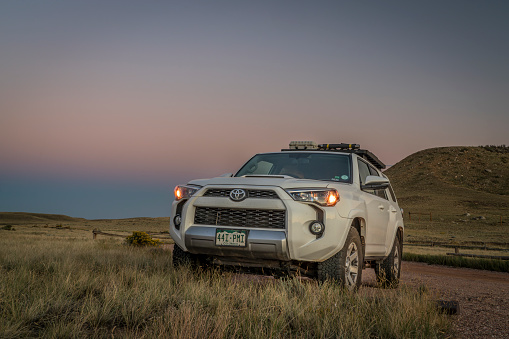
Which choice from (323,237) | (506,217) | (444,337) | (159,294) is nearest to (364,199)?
(323,237)

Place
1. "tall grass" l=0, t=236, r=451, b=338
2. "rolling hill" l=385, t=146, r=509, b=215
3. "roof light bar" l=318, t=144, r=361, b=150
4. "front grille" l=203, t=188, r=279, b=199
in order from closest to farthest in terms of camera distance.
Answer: "tall grass" l=0, t=236, r=451, b=338 < "front grille" l=203, t=188, r=279, b=199 < "roof light bar" l=318, t=144, r=361, b=150 < "rolling hill" l=385, t=146, r=509, b=215

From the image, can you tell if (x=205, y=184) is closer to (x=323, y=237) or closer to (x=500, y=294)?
(x=323, y=237)

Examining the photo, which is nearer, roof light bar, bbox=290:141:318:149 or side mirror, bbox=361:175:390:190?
side mirror, bbox=361:175:390:190

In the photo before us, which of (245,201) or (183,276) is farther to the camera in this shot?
(183,276)

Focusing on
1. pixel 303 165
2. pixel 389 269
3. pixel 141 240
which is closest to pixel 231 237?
pixel 303 165

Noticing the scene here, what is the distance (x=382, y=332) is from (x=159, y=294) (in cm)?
238

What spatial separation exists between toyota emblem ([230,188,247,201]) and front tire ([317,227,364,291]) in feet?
4.25

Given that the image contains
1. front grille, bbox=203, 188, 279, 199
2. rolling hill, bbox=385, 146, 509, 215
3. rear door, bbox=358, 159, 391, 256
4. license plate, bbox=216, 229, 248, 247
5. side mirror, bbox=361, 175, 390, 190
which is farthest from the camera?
rolling hill, bbox=385, 146, 509, 215

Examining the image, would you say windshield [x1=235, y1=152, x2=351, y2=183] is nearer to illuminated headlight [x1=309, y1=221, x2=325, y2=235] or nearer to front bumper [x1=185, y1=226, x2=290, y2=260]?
illuminated headlight [x1=309, y1=221, x2=325, y2=235]

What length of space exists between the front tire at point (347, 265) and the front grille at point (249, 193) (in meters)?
1.08

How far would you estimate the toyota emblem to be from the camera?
6074mm

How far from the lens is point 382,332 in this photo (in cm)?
432

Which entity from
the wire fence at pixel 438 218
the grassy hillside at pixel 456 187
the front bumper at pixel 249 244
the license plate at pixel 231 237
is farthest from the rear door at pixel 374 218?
the wire fence at pixel 438 218

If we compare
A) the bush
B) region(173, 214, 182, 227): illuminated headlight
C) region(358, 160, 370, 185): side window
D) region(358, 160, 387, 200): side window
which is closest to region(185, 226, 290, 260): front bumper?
region(173, 214, 182, 227): illuminated headlight
